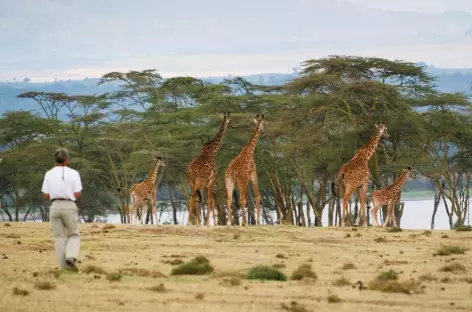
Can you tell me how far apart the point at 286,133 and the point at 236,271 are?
2508 cm

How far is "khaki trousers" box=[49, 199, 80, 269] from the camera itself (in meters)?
14.3

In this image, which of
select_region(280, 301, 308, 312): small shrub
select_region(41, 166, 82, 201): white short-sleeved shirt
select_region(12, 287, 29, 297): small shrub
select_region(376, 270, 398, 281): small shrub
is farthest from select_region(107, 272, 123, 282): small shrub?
select_region(376, 270, 398, 281): small shrub

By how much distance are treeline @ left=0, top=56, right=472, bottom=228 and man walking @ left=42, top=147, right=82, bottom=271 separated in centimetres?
2255

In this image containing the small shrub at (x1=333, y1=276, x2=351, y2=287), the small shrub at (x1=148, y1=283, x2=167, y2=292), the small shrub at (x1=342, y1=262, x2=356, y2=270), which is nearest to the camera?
the small shrub at (x1=148, y1=283, x2=167, y2=292)

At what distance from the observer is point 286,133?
3994cm

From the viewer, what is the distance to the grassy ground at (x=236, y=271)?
39.9 ft

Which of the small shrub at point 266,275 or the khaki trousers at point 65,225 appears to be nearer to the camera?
the small shrub at point 266,275

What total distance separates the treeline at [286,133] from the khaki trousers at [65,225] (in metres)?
22.6

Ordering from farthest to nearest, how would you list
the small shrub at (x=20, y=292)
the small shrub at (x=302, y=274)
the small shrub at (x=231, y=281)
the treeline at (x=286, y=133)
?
1. the treeline at (x=286, y=133)
2. the small shrub at (x=302, y=274)
3. the small shrub at (x=231, y=281)
4. the small shrub at (x=20, y=292)

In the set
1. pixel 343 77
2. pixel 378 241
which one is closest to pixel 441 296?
pixel 378 241

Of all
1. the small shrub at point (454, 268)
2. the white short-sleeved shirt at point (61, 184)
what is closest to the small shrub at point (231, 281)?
the white short-sleeved shirt at point (61, 184)

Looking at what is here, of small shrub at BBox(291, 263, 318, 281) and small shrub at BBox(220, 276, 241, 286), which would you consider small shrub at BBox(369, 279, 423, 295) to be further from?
small shrub at BBox(220, 276, 241, 286)

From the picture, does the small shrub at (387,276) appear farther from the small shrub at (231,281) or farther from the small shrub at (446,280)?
the small shrub at (231,281)

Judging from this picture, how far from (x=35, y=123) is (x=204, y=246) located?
31.7 m
